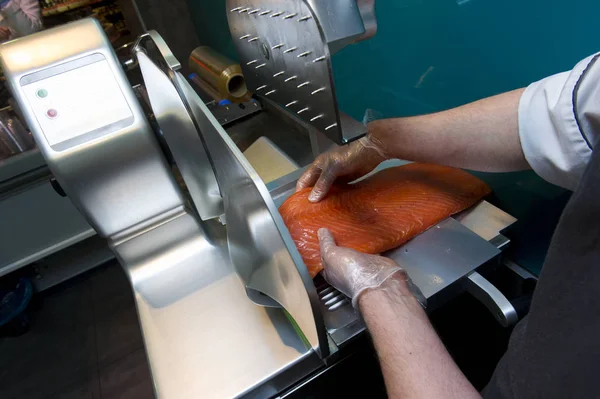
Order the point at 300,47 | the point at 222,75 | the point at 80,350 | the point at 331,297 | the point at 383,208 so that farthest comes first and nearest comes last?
1. the point at 80,350
2. the point at 222,75
3. the point at 383,208
4. the point at 331,297
5. the point at 300,47

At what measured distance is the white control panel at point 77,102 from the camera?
90 cm

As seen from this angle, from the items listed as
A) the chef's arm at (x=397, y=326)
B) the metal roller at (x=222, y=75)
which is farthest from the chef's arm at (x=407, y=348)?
the metal roller at (x=222, y=75)

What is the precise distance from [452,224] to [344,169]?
315 mm

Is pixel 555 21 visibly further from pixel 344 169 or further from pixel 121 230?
pixel 121 230

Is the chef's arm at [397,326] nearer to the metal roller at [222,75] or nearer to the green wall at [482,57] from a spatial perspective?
Answer: the green wall at [482,57]

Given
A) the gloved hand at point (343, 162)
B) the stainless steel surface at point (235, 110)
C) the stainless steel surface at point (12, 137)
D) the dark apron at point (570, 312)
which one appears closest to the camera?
the dark apron at point (570, 312)

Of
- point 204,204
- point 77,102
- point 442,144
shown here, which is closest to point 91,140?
point 77,102

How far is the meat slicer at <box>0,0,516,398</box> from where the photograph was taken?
0.69 metres

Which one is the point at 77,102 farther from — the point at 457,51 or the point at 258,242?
the point at 457,51

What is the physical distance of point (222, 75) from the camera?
1448 mm

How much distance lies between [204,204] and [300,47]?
58cm

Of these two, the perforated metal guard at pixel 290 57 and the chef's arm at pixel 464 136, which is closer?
the perforated metal guard at pixel 290 57

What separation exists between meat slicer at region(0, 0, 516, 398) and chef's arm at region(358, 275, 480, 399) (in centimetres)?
6

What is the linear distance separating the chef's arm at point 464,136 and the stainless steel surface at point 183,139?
18.5 inches
